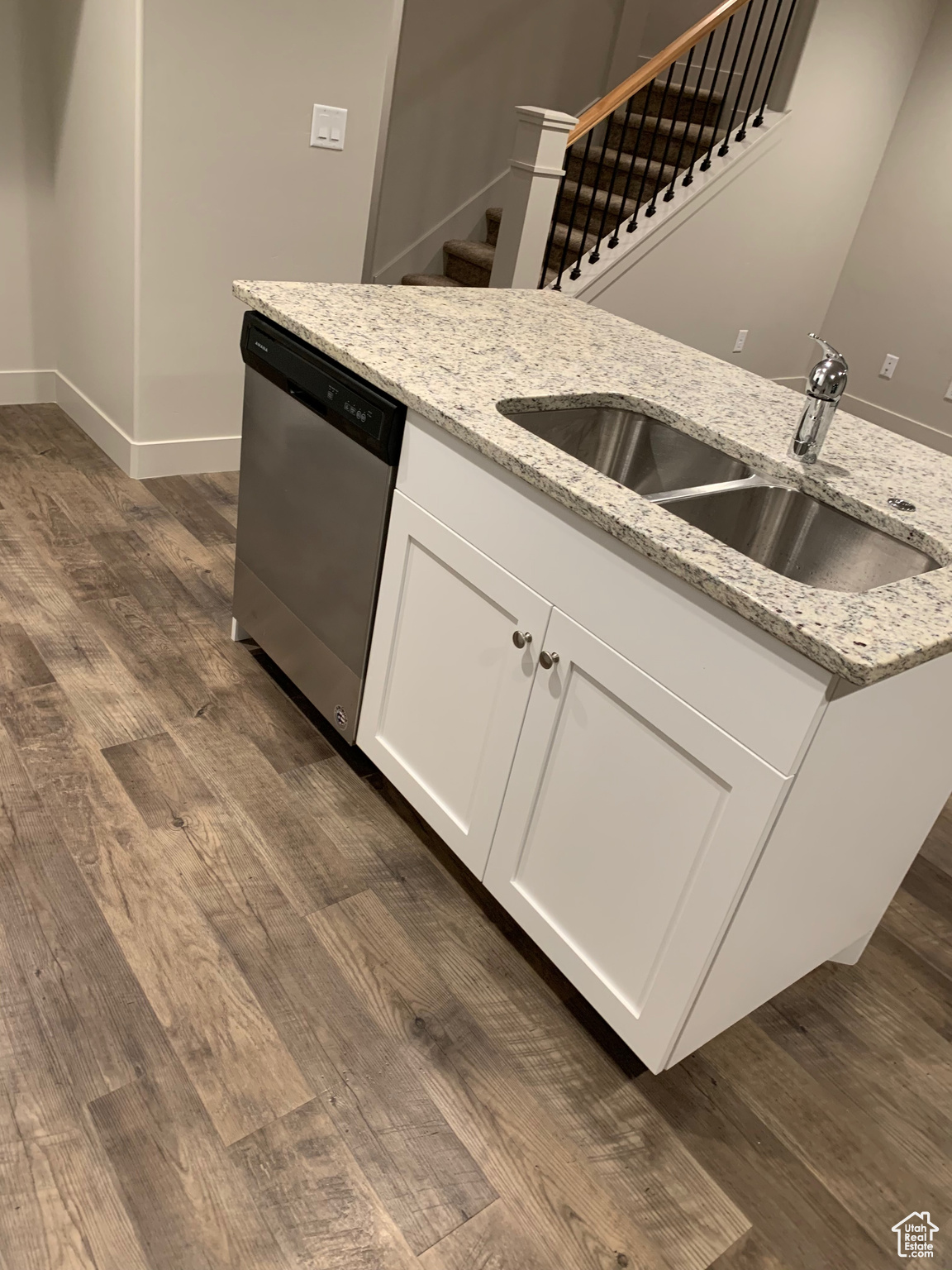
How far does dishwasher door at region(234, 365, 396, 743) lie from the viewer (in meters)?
1.89

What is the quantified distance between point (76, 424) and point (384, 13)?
5.99ft

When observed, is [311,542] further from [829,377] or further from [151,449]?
[151,449]

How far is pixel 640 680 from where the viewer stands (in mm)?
1364

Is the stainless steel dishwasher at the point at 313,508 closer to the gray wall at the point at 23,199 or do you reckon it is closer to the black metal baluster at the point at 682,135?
the gray wall at the point at 23,199

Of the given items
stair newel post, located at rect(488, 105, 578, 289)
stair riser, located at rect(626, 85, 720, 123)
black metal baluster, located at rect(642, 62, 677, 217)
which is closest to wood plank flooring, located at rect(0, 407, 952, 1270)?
stair newel post, located at rect(488, 105, 578, 289)

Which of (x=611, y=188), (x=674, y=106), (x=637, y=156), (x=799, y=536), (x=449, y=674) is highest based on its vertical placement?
(x=674, y=106)

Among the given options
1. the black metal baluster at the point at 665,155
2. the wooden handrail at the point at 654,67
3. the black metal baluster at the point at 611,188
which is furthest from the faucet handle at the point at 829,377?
the black metal baluster at the point at 665,155

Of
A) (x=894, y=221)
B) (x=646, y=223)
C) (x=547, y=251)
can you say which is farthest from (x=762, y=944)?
(x=894, y=221)

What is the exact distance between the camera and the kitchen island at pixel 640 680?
4.00 ft

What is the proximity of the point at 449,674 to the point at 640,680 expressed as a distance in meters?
0.50

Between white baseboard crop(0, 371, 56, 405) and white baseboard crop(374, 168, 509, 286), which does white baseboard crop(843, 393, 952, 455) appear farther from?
white baseboard crop(0, 371, 56, 405)

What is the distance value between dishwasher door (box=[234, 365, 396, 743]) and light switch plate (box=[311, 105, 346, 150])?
1442mm

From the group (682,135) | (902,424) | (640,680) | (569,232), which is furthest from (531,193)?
(640,680)

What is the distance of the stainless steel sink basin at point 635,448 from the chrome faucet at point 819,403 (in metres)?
0.13
